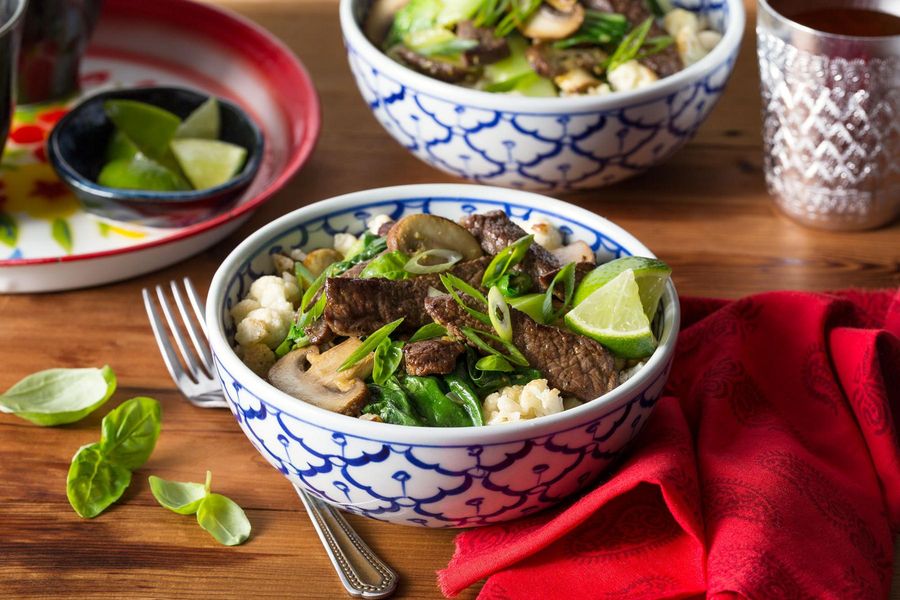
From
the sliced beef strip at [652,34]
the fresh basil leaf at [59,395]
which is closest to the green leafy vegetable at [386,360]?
the fresh basil leaf at [59,395]

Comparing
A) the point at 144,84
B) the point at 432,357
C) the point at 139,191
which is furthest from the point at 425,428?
the point at 144,84

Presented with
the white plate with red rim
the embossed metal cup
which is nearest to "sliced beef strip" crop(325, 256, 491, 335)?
the white plate with red rim

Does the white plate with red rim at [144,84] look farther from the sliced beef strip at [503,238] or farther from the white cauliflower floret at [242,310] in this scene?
the sliced beef strip at [503,238]

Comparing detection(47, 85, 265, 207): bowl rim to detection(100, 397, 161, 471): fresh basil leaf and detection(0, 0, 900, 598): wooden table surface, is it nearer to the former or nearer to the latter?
detection(0, 0, 900, 598): wooden table surface

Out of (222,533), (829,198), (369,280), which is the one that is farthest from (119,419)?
(829,198)

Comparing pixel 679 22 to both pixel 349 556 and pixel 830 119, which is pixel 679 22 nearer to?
pixel 830 119

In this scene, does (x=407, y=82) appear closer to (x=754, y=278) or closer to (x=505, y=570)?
(x=754, y=278)
